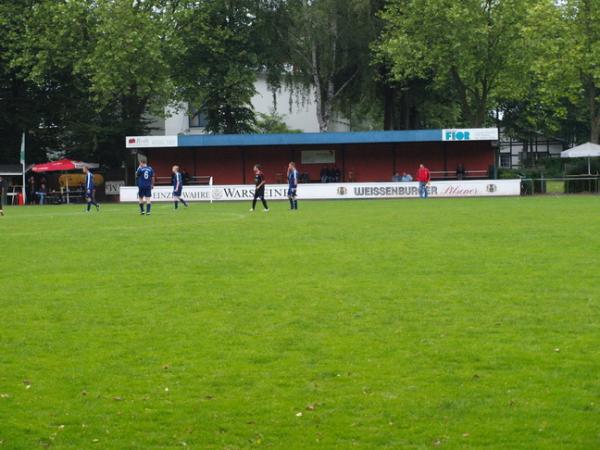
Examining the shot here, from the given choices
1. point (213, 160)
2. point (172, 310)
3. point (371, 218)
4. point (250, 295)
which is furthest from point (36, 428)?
point (213, 160)

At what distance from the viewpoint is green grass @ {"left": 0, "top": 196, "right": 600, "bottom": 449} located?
22.9 feet

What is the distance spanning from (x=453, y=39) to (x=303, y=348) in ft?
170

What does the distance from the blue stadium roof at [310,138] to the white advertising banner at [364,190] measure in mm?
3292

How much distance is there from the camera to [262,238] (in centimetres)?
2217

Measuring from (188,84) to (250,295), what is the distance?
52315 millimetres

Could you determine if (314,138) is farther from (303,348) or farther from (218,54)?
(303,348)

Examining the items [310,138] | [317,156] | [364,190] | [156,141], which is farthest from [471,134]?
[156,141]

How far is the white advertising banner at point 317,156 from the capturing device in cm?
5647

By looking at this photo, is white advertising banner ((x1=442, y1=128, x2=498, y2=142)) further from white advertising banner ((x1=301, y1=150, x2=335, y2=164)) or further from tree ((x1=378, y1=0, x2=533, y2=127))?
white advertising banner ((x1=301, y1=150, x2=335, y2=164))

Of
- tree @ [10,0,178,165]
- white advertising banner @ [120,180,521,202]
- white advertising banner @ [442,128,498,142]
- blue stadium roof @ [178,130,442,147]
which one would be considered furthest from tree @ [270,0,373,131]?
white advertising banner @ [120,180,521,202]

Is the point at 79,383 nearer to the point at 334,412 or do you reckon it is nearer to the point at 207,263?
the point at 334,412

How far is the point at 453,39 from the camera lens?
58.8 m

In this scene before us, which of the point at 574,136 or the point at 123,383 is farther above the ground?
the point at 574,136

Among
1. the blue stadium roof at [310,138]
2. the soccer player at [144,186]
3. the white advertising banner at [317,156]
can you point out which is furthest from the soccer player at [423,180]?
the soccer player at [144,186]
